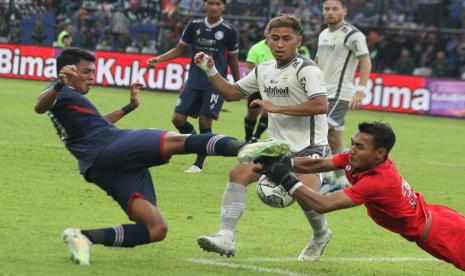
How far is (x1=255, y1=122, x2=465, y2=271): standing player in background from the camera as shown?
23.4ft

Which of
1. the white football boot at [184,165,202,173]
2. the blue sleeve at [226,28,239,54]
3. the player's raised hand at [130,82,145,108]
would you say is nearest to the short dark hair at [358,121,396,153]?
the player's raised hand at [130,82,145,108]

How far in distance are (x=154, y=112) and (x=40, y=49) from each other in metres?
9.29

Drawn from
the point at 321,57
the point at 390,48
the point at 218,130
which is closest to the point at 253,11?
the point at 390,48

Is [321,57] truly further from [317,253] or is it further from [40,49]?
Result: [40,49]

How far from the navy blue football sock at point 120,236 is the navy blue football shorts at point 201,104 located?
21.6ft

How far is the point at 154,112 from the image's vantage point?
72.6ft

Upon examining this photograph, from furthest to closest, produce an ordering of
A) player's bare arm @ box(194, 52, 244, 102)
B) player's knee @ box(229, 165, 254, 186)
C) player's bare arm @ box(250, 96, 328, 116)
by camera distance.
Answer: player's bare arm @ box(194, 52, 244, 102) → player's bare arm @ box(250, 96, 328, 116) → player's knee @ box(229, 165, 254, 186)

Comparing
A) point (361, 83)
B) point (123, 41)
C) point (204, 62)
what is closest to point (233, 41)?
point (361, 83)

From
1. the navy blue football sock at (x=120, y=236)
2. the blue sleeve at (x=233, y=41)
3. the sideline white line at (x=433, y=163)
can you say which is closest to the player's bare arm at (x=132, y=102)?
the navy blue football sock at (x=120, y=236)

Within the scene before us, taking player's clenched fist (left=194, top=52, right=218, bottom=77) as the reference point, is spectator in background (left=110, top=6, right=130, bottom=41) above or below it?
below

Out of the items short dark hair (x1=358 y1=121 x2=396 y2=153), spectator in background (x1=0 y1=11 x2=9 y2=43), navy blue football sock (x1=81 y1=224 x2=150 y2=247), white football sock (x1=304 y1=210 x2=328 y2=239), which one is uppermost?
short dark hair (x1=358 y1=121 x2=396 y2=153)

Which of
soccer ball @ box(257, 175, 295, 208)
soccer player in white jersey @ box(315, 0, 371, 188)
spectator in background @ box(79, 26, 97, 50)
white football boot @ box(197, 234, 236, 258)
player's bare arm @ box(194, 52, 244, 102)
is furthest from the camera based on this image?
spectator in background @ box(79, 26, 97, 50)

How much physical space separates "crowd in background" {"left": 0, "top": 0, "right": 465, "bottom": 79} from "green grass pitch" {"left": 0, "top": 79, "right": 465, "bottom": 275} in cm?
1266

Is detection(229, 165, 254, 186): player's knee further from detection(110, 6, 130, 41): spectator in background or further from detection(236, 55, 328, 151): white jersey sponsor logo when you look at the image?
detection(110, 6, 130, 41): spectator in background
